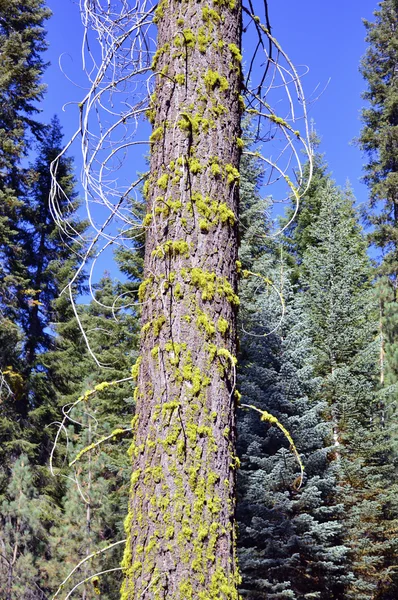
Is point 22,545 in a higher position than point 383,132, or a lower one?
lower

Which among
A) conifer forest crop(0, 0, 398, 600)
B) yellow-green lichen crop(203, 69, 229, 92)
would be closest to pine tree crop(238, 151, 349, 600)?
conifer forest crop(0, 0, 398, 600)

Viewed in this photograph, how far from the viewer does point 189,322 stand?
1981 mm

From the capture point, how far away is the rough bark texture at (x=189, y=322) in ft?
5.80

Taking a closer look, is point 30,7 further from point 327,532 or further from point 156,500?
point 156,500

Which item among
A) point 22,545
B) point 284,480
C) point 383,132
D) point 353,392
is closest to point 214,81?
point 284,480

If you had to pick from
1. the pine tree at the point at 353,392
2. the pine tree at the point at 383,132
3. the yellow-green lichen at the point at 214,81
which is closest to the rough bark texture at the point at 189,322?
the yellow-green lichen at the point at 214,81

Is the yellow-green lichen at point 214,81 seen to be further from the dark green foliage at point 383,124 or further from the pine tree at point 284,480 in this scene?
the dark green foliage at point 383,124

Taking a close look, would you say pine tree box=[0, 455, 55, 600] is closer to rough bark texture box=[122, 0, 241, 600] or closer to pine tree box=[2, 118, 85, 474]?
pine tree box=[2, 118, 85, 474]

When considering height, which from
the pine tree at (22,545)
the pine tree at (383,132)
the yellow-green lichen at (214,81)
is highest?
the pine tree at (383,132)

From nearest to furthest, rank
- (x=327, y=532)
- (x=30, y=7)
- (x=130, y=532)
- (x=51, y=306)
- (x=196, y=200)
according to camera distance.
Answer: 1. (x=130, y=532)
2. (x=196, y=200)
3. (x=327, y=532)
4. (x=30, y=7)
5. (x=51, y=306)

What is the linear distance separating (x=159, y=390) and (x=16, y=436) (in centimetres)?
1233

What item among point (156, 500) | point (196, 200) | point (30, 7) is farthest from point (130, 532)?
point (30, 7)

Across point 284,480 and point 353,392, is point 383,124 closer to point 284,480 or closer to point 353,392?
point 353,392

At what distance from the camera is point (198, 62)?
2.26m
